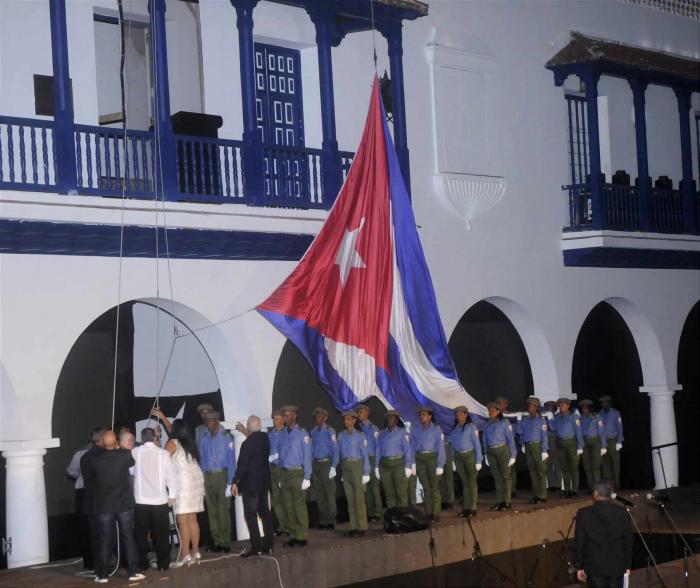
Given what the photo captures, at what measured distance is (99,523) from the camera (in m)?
14.3

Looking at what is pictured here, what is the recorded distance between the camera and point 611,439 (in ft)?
71.8

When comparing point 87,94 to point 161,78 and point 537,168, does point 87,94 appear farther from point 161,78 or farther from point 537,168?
point 537,168

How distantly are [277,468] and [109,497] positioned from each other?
304 centimetres

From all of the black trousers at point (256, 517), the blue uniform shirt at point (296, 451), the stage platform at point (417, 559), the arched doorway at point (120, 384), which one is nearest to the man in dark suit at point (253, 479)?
the black trousers at point (256, 517)

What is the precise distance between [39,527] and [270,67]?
733 cm

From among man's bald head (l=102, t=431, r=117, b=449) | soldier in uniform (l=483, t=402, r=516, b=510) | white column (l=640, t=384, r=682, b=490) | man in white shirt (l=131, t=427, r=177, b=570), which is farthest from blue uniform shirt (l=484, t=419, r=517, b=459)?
man's bald head (l=102, t=431, r=117, b=449)

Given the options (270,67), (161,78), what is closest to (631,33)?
(270,67)

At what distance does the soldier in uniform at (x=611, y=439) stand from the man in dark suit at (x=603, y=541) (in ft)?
31.2

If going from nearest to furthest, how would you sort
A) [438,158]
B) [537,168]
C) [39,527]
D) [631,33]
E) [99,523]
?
[99,523]
[39,527]
[438,158]
[537,168]
[631,33]

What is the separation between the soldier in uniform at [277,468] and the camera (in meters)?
16.8

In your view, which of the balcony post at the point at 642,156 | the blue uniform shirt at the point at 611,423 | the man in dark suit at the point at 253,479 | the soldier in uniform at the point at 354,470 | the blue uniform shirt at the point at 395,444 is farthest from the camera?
the balcony post at the point at 642,156

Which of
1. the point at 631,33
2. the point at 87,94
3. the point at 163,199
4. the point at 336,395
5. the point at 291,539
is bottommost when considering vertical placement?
the point at 291,539

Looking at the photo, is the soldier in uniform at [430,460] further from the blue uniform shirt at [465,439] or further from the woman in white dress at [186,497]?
the woman in white dress at [186,497]

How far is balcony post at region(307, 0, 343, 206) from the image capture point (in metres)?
18.3
